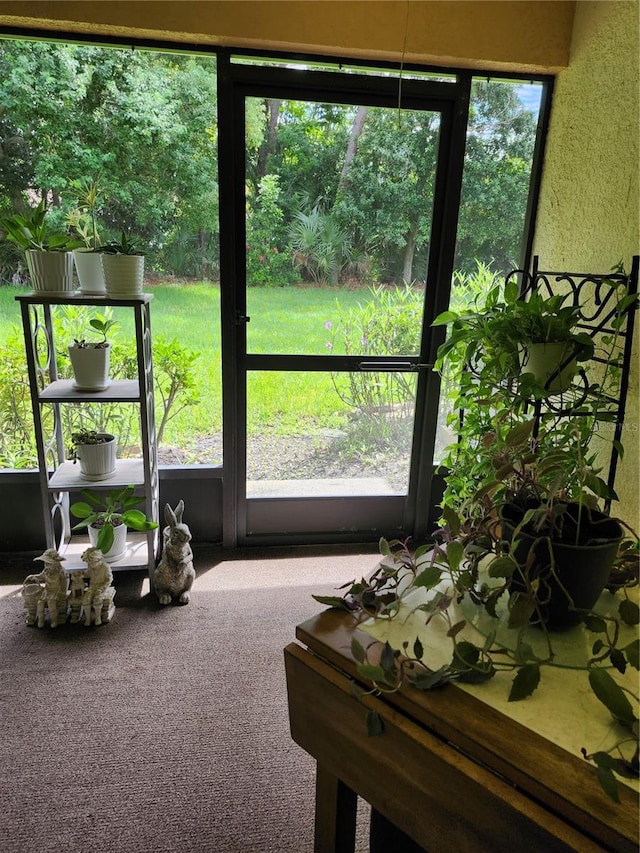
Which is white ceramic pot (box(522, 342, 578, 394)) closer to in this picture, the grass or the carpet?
the grass

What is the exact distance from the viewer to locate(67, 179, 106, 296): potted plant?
7.23ft

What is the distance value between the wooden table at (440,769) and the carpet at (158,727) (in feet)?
1.99

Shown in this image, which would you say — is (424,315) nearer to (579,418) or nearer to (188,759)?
(579,418)

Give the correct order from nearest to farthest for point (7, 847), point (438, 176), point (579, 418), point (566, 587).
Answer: point (566, 587) < point (7, 847) < point (579, 418) < point (438, 176)

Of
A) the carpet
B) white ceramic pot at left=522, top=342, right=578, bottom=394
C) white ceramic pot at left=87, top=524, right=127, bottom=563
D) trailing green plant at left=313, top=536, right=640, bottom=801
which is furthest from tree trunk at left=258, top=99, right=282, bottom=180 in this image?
trailing green plant at left=313, top=536, right=640, bottom=801

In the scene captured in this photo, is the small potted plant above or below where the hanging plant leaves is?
above

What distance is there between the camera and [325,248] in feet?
8.73

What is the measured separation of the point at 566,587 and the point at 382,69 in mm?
2300

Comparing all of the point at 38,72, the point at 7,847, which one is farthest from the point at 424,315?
Answer: the point at 7,847

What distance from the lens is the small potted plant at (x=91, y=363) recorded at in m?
2.27

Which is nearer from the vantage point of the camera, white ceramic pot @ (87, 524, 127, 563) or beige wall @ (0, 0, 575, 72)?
beige wall @ (0, 0, 575, 72)

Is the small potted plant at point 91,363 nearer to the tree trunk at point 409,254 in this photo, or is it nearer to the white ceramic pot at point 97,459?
the white ceramic pot at point 97,459

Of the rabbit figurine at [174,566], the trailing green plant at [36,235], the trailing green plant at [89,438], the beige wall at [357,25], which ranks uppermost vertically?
the beige wall at [357,25]

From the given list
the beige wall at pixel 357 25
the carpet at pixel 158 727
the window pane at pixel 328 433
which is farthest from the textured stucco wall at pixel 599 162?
the carpet at pixel 158 727
